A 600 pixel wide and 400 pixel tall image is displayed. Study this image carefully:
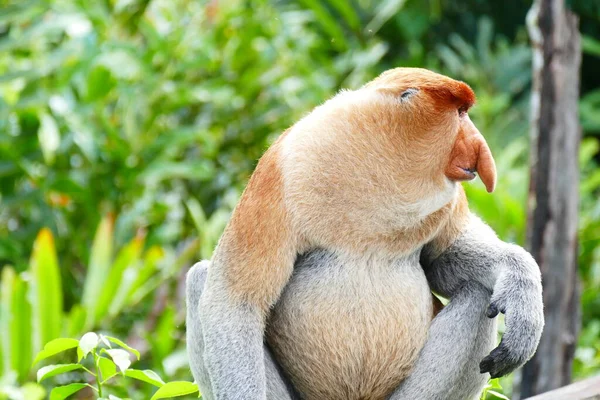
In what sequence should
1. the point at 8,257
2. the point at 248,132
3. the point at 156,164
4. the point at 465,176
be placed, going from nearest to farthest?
1. the point at 465,176
2. the point at 8,257
3. the point at 156,164
4. the point at 248,132

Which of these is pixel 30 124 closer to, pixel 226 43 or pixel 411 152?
pixel 226 43

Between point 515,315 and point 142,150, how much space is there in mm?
3372

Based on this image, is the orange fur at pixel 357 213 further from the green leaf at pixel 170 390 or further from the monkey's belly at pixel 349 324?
the green leaf at pixel 170 390

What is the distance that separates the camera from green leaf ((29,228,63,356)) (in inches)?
148

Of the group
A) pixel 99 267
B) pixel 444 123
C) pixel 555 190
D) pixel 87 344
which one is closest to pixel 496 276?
pixel 444 123

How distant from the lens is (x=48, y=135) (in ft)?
14.7

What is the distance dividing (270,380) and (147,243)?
299 centimetres

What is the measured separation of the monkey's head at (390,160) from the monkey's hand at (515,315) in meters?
0.26

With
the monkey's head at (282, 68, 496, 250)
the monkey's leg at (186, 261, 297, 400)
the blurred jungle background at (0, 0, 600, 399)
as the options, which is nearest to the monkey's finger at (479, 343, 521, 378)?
the monkey's head at (282, 68, 496, 250)

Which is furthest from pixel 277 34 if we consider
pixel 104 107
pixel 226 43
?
→ pixel 104 107

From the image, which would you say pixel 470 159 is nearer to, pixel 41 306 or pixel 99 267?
pixel 41 306

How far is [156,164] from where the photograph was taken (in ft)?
16.5

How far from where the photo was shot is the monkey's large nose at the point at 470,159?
80.9 inches

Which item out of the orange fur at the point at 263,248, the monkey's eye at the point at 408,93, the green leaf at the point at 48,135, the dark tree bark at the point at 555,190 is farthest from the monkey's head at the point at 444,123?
the green leaf at the point at 48,135
